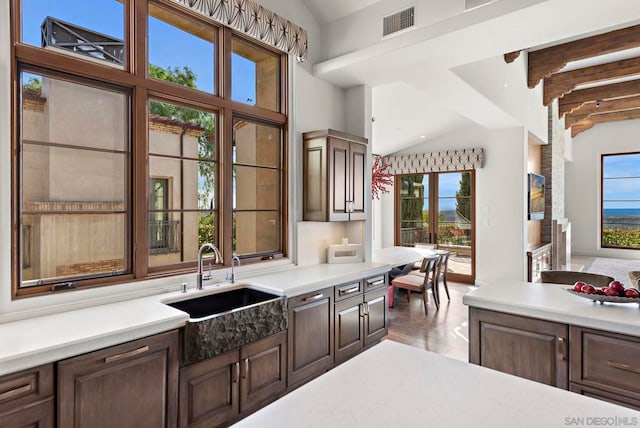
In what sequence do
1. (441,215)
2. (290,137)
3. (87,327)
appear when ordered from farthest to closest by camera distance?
(441,215) < (290,137) < (87,327)

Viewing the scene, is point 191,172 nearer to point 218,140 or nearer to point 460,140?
point 218,140

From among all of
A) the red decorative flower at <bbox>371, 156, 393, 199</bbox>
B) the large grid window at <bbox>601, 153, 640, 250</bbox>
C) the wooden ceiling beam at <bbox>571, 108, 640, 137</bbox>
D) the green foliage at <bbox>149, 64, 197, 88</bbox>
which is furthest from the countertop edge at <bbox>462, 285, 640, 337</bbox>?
the large grid window at <bbox>601, 153, 640, 250</bbox>

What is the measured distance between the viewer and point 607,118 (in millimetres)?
9781

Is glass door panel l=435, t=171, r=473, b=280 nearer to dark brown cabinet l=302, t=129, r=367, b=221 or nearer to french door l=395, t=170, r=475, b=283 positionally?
french door l=395, t=170, r=475, b=283

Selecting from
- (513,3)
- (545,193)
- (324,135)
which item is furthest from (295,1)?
(545,193)

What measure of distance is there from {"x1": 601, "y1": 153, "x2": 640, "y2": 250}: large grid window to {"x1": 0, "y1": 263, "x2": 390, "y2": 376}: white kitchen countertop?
465 inches

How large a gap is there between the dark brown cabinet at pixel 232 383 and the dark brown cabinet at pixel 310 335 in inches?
4.3

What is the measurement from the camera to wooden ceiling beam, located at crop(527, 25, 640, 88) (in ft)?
16.0

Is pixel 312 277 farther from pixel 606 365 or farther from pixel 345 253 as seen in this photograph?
pixel 606 365

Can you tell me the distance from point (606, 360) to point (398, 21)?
9.24 ft

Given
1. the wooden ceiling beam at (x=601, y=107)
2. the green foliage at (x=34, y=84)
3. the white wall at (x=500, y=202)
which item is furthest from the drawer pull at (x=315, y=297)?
the wooden ceiling beam at (x=601, y=107)

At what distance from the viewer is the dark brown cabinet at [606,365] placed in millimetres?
1654

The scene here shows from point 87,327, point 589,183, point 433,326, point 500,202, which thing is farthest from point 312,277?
point 589,183

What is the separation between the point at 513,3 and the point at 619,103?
26.9 ft
